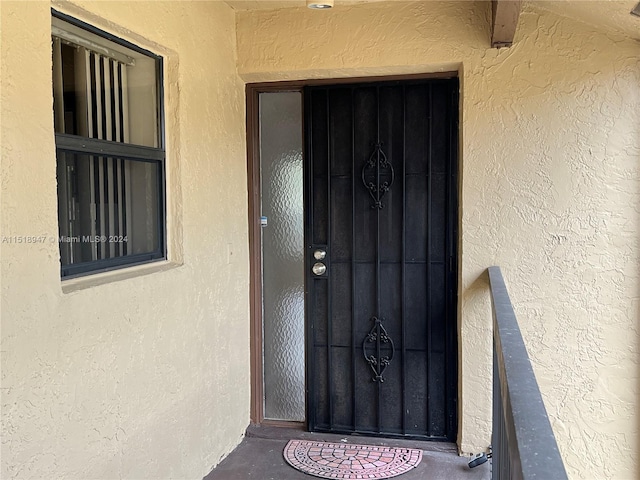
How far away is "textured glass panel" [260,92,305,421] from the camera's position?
3.32 metres

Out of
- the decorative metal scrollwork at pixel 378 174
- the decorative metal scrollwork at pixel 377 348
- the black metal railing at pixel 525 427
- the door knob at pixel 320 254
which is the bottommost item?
the decorative metal scrollwork at pixel 377 348

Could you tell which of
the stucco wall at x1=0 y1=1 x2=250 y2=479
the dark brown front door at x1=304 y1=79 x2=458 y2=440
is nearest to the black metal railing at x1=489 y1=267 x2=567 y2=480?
the stucco wall at x1=0 y1=1 x2=250 y2=479

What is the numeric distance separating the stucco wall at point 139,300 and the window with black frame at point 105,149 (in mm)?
67

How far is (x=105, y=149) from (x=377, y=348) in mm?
1814

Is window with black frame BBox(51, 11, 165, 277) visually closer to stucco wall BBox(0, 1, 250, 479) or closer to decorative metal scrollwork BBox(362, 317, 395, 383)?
stucco wall BBox(0, 1, 250, 479)

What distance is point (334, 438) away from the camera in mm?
3238

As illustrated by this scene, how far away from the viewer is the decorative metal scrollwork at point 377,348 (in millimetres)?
3229

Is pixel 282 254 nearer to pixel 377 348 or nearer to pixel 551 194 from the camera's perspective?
pixel 377 348

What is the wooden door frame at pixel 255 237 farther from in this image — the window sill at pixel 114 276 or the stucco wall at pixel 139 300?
the window sill at pixel 114 276

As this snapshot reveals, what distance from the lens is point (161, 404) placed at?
2.37 meters

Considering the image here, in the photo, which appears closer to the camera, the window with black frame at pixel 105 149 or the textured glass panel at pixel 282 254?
the window with black frame at pixel 105 149

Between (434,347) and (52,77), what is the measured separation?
226 cm

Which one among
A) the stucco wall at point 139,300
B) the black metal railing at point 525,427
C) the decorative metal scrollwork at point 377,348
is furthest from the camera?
the decorative metal scrollwork at point 377,348

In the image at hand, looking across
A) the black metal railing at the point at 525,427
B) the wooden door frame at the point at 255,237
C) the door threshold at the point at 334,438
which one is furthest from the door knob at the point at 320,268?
the black metal railing at the point at 525,427
